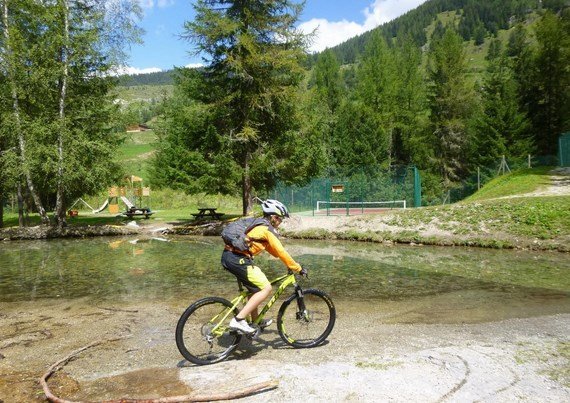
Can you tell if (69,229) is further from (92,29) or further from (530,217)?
(530,217)

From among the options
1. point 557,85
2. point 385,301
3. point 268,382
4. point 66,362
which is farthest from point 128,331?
point 557,85

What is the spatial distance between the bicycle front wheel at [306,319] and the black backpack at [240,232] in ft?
→ 4.03

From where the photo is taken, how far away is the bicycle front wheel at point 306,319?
6.68 meters

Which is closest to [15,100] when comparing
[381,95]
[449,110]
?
[381,95]

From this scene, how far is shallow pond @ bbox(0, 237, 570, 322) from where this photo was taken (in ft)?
32.6

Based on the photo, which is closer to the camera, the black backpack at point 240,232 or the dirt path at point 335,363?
the dirt path at point 335,363

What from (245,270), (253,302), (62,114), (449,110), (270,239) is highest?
(449,110)

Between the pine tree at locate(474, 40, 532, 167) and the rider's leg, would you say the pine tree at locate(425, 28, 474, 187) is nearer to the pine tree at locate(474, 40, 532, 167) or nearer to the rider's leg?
the pine tree at locate(474, 40, 532, 167)

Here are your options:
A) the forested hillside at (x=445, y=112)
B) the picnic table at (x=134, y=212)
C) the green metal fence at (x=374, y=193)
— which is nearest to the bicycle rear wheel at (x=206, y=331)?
the green metal fence at (x=374, y=193)

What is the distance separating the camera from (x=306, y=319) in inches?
265

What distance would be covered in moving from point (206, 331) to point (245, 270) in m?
1.07

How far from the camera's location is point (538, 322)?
7824 millimetres

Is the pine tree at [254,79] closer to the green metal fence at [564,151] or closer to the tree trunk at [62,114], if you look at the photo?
the tree trunk at [62,114]

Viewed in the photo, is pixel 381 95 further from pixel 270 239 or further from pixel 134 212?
pixel 270 239
